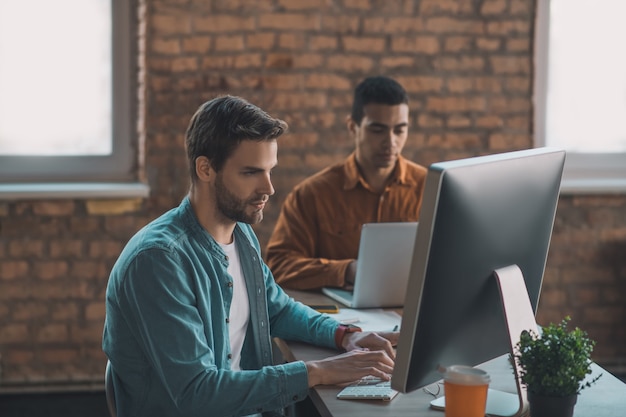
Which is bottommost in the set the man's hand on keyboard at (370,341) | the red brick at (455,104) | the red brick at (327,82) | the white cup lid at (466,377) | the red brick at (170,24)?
the man's hand on keyboard at (370,341)

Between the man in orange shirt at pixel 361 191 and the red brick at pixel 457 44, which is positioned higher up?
the red brick at pixel 457 44

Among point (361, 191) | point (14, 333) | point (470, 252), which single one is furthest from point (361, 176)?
point (14, 333)

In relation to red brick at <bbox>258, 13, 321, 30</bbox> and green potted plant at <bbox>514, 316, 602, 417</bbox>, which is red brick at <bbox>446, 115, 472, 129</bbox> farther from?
green potted plant at <bbox>514, 316, 602, 417</bbox>

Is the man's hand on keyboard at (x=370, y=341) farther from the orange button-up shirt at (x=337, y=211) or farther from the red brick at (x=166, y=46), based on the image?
the red brick at (x=166, y=46)

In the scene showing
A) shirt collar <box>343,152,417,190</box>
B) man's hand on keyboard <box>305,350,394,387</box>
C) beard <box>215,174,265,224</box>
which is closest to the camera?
man's hand on keyboard <box>305,350,394,387</box>

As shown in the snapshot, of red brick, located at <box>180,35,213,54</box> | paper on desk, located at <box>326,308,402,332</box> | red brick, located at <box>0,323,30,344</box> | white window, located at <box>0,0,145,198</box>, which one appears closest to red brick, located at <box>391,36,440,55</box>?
red brick, located at <box>180,35,213,54</box>

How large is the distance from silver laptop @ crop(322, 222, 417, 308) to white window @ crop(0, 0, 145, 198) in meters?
1.90

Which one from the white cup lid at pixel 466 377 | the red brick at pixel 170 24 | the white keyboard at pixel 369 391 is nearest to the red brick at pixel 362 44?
the red brick at pixel 170 24

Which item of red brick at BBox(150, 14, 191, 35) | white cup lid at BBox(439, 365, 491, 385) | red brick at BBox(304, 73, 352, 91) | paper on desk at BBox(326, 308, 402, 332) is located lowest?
paper on desk at BBox(326, 308, 402, 332)

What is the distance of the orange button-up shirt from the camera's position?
304 centimetres

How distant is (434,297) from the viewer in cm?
145

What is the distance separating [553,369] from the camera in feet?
4.88

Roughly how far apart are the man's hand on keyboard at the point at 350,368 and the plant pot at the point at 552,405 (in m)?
0.41

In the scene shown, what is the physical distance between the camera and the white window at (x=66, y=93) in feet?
13.1
